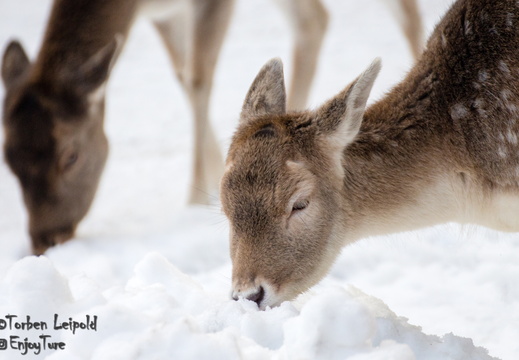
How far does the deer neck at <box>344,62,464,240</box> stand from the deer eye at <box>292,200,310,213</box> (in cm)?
26

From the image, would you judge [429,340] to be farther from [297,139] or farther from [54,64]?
[54,64]

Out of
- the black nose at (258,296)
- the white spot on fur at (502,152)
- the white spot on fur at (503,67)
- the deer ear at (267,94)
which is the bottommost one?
the black nose at (258,296)

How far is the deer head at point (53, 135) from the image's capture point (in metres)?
5.17

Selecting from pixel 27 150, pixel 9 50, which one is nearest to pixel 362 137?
pixel 27 150

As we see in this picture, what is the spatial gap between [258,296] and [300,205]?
0.38 m

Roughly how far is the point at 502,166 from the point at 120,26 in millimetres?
3319

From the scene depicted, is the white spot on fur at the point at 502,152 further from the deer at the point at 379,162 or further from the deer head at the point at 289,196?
the deer head at the point at 289,196

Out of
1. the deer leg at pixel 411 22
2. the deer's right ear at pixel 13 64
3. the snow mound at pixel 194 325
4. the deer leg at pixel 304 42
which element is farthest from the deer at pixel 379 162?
the deer leg at pixel 411 22

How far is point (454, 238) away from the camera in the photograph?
4.57m

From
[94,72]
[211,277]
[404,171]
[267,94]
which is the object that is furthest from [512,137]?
[94,72]

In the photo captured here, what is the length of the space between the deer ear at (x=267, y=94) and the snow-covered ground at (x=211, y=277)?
0.76 m

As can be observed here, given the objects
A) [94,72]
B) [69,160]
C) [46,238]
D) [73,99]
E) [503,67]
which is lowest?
[46,238]

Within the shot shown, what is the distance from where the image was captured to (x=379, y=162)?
3.41m

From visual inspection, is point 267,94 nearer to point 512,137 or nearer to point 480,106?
point 480,106
